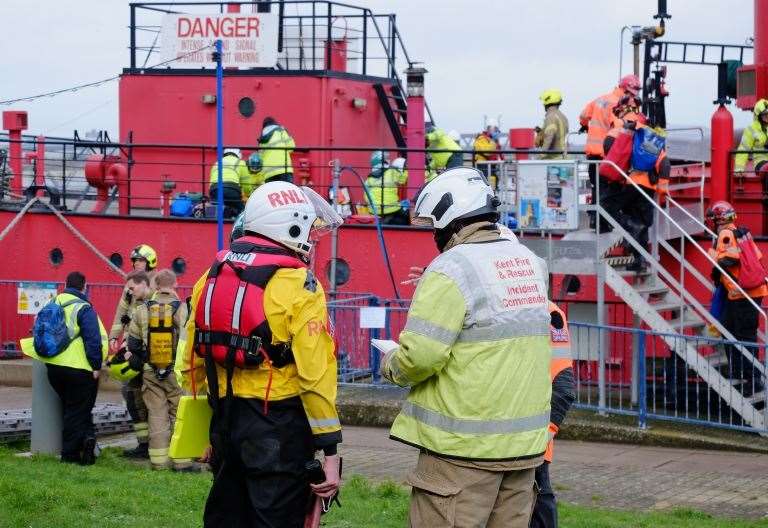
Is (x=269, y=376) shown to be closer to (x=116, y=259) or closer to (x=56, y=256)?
(x=116, y=259)

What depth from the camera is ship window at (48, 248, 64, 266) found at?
18.8 meters

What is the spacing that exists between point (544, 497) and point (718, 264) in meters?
6.99

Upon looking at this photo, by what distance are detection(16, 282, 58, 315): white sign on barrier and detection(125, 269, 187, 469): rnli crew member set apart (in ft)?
18.5

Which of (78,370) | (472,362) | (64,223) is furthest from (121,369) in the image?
(64,223)

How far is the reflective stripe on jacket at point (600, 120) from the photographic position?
13828 mm

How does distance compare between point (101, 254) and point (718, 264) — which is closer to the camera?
point (718, 264)

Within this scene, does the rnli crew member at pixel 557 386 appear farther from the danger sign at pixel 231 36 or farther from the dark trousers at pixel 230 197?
the danger sign at pixel 231 36

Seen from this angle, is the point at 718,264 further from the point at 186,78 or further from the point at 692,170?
the point at 186,78

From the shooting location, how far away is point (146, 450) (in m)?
11.8

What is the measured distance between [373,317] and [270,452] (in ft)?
27.4

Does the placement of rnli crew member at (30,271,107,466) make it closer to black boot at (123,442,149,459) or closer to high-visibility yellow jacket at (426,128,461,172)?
black boot at (123,442,149,459)

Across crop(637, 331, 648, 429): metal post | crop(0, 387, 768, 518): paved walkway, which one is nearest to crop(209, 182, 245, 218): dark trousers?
crop(0, 387, 768, 518): paved walkway

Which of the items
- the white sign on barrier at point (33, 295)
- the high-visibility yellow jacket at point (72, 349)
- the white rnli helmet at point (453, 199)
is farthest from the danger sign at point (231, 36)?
the white rnli helmet at point (453, 199)

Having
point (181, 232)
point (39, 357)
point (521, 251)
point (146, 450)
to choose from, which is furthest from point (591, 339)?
point (521, 251)
